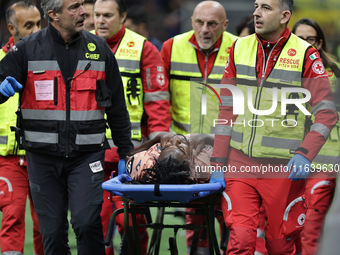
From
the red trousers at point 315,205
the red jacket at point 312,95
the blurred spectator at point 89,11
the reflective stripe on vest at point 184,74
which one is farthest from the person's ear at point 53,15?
the blurred spectator at point 89,11

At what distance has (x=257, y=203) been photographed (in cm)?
473

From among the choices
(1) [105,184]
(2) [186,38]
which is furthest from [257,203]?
(2) [186,38]

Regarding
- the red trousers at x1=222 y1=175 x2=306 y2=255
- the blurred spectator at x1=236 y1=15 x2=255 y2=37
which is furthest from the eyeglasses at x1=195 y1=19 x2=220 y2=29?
the red trousers at x1=222 y1=175 x2=306 y2=255

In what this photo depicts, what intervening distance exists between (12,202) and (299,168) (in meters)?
2.48

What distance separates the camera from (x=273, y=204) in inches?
187

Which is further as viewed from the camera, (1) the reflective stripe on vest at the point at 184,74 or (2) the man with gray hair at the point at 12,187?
(1) the reflective stripe on vest at the point at 184,74

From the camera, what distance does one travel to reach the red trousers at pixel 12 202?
5.54 meters

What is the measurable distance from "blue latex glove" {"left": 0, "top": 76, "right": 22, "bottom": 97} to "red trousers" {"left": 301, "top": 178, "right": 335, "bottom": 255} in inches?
97.3

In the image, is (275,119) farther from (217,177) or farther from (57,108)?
(57,108)

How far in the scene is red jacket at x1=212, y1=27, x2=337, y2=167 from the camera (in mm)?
4598

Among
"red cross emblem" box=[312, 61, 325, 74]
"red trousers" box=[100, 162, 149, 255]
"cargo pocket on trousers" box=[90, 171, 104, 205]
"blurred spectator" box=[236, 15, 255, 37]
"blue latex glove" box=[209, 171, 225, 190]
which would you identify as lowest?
"red trousers" box=[100, 162, 149, 255]

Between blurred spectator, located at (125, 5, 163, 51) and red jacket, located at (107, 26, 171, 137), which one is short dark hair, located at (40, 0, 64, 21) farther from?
blurred spectator, located at (125, 5, 163, 51)

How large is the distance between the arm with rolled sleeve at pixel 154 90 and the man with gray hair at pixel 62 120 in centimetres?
131

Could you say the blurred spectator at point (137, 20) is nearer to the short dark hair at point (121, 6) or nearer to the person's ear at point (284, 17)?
the short dark hair at point (121, 6)
